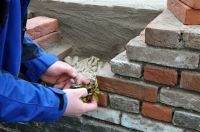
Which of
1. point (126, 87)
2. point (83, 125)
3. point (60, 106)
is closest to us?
point (60, 106)

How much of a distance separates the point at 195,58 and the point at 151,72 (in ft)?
0.75

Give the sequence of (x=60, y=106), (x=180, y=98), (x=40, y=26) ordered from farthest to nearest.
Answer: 1. (x=40, y=26)
2. (x=180, y=98)
3. (x=60, y=106)

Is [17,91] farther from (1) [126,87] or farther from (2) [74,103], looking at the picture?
(1) [126,87]

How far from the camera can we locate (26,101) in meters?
1.40

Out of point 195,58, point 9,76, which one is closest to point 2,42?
point 9,76

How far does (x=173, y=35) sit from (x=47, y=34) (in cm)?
99

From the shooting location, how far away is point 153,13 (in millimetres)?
2141

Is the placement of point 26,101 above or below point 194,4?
below

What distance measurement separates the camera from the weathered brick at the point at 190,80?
1657 mm

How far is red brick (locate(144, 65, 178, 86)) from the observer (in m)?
1.70

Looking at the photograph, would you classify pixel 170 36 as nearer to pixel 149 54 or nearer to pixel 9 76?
pixel 149 54

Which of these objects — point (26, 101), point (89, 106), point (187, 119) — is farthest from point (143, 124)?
point (26, 101)

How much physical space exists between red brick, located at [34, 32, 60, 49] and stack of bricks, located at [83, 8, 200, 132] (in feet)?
1.82

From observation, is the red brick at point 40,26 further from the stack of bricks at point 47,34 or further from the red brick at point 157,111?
the red brick at point 157,111
